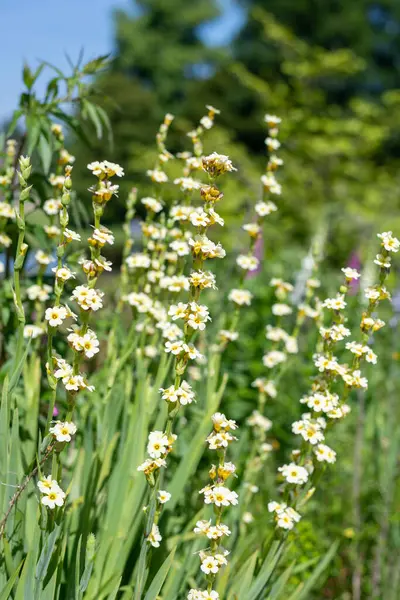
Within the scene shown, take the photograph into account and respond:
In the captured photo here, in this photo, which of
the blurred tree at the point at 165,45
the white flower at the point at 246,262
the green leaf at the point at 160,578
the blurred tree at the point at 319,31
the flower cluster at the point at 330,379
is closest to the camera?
the green leaf at the point at 160,578

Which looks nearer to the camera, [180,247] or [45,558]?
[45,558]

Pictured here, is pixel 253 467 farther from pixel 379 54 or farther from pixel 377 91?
pixel 379 54

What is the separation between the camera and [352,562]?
2.62m

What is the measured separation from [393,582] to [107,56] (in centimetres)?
205

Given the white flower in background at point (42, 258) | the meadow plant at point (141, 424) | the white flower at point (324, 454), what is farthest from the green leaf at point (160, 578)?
the white flower in background at point (42, 258)

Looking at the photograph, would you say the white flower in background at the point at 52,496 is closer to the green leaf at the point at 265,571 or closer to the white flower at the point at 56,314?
the white flower at the point at 56,314

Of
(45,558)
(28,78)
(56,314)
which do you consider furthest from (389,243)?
(28,78)

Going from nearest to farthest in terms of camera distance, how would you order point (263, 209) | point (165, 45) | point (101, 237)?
1. point (101, 237)
2. point (263, 209)
3. point (165, 45)

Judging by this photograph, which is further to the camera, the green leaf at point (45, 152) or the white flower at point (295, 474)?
the green leaf at point (45, 152)

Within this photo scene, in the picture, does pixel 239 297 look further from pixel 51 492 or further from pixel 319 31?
pixel 319 31

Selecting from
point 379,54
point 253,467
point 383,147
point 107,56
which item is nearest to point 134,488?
point 253,467

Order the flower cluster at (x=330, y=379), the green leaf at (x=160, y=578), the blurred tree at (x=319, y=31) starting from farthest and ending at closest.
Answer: the blurred tree at (x=319, y=31)
the flower cluster at (x=330, y=379)
the green leaf at (x=160, y=578)

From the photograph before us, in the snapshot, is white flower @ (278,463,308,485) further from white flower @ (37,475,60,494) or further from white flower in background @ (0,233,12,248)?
white flower in background @ (0,233,12,248)

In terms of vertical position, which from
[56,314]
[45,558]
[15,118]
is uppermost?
[15,118]
